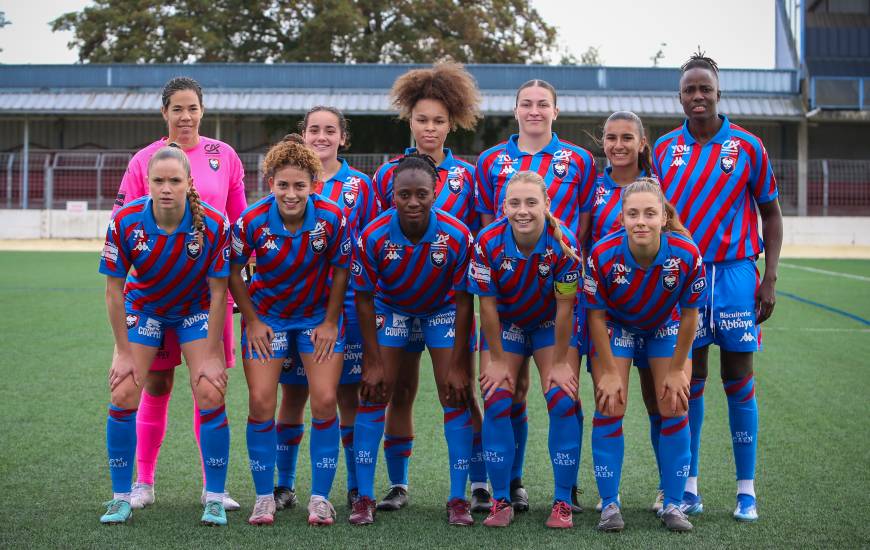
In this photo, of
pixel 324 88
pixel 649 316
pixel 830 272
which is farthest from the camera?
pixel 324 88

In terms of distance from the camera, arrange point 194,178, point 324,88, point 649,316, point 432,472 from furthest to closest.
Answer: point 324,88, point 432,472, point 194,178, point 649,316

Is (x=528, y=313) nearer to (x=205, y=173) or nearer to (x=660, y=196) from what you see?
(x=660, y=196)

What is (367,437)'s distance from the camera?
4.75 metres

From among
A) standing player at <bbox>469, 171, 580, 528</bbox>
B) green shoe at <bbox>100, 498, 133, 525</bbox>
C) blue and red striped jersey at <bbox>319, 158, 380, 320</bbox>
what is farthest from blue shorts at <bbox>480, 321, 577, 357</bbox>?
green shoe at <bbox>100, 498, 133, 525</bbox>

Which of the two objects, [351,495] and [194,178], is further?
[194,178]

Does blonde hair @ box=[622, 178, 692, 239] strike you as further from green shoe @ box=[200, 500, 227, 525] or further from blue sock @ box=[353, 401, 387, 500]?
green shoe @ box=[200, 500, 227, 525]

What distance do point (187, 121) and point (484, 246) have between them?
173 centimetres

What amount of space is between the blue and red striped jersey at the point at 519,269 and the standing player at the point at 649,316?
0.16 meters

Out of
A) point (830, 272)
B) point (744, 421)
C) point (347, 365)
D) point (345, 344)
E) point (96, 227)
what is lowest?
point (744, 421)

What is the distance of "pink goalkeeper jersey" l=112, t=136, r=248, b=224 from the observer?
16.8 feet

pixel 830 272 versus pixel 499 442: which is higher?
pixel 830 272

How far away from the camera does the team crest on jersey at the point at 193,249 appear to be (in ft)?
15.0

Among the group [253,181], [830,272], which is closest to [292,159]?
[830,272]

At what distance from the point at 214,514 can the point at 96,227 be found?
2299 centimetres
